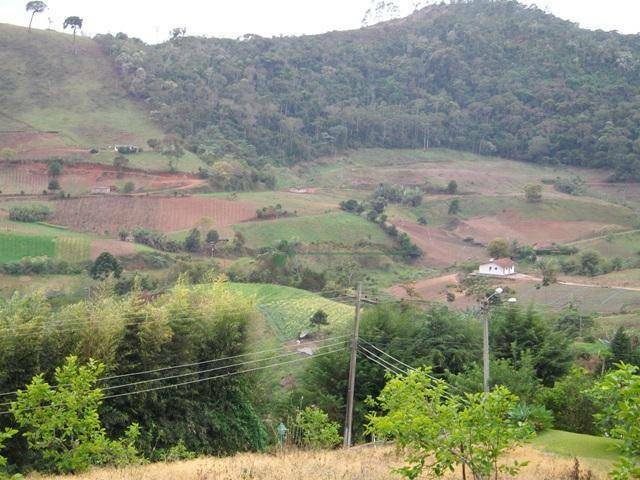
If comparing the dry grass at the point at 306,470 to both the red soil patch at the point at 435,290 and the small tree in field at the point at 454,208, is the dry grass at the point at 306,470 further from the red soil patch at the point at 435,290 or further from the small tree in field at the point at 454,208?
the small tree in field at the point at 454,208

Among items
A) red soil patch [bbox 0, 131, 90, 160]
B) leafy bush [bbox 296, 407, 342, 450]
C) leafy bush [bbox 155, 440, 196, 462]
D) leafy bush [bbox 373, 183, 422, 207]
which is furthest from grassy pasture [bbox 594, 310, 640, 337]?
red soil patch [bbox 0, 131, 90, 160]

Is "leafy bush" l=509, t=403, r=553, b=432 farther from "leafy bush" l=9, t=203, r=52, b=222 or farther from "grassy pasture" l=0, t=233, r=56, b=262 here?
"leafy bush" l=9, t=203, r=52, b=222

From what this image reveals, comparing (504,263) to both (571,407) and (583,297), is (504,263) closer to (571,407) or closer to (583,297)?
(583,297)

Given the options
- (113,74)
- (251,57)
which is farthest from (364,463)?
(251,57)

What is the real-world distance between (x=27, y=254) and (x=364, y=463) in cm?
3785

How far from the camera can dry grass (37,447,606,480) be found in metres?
9.37

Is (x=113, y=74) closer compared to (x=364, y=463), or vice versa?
(x=364, y=463)

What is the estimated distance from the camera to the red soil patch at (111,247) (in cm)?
4606

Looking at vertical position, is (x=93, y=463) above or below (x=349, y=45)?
below

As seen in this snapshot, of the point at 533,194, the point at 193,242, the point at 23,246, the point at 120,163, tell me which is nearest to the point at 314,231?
the point at 193,242

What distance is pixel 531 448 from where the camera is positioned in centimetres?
1347

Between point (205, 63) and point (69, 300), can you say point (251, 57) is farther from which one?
point (69, 300)

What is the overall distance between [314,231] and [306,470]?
46795 millimetres

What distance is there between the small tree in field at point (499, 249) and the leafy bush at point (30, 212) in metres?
32.5
